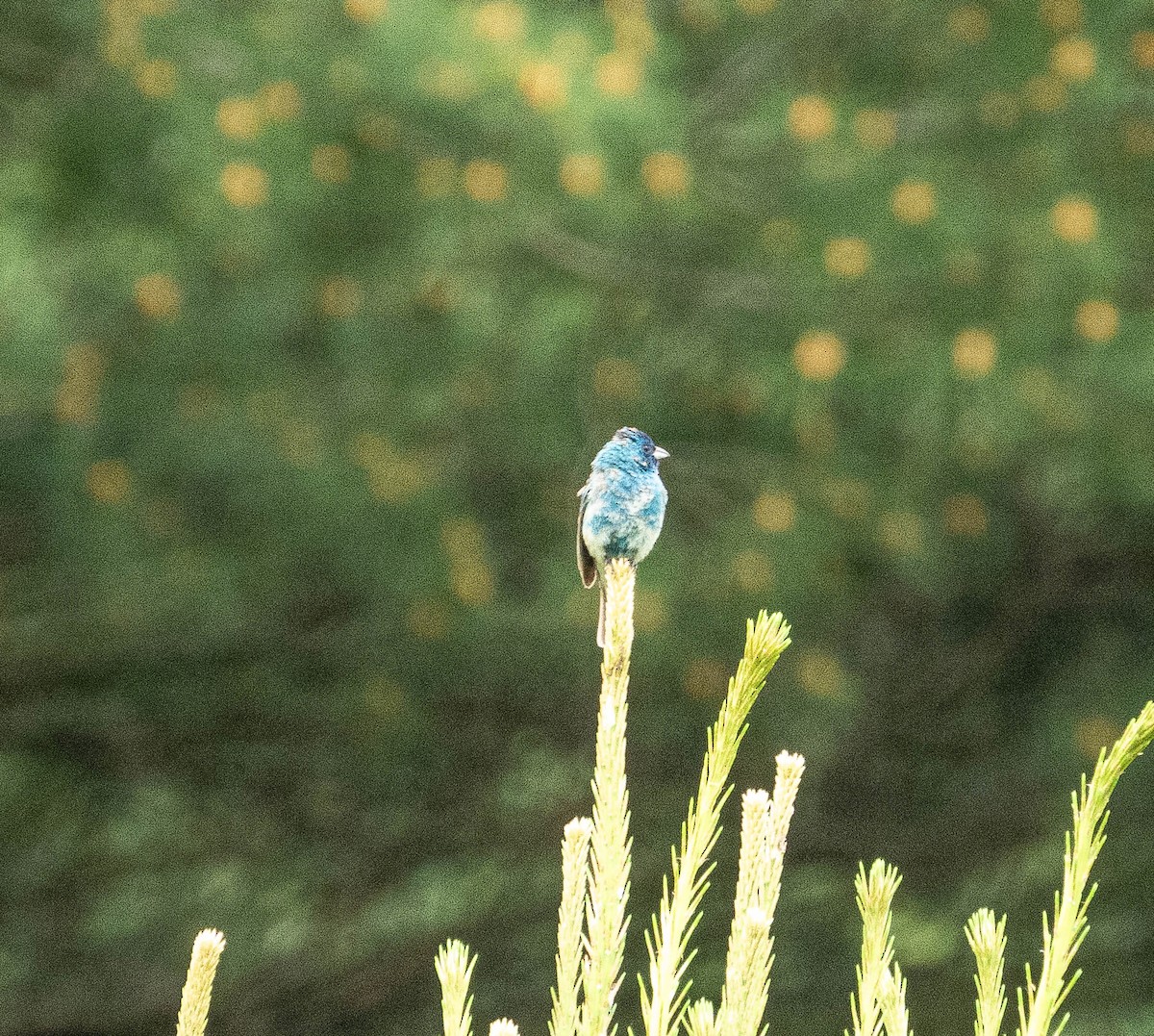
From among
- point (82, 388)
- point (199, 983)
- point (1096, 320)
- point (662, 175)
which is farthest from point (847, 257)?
point (199, 983)

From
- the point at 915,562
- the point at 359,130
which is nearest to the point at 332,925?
the point at 915,562

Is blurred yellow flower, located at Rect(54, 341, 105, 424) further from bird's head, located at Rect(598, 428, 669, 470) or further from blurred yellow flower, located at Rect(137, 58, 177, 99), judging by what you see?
bird's head, located at Rect(598, 428, 669, 470)

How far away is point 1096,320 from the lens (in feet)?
13.0

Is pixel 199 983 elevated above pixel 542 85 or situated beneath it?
situated beneath

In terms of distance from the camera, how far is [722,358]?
4.21 m

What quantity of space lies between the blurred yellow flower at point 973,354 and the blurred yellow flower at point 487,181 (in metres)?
1.23

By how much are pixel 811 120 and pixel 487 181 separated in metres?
0.95

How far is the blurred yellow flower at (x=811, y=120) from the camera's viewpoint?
4.04 meters

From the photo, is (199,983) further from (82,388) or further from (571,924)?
(82,388)

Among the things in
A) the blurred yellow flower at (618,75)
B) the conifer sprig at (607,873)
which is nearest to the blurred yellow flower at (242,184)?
the blurred yellow flower at (618,75)

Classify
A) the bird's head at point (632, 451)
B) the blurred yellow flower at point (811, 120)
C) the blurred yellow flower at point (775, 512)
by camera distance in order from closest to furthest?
the bird's head at point (632, 451)
the blurred yellow flower at point (811, 120)
the blurred yellow flower at point (775, 512)

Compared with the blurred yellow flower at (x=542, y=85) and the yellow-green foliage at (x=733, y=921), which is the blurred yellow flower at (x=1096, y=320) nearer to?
the blurred yellow flower at (x=542, y=85)

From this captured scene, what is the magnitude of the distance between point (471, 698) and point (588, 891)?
3.75 meters

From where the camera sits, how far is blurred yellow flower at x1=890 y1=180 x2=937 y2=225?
3.95 m
